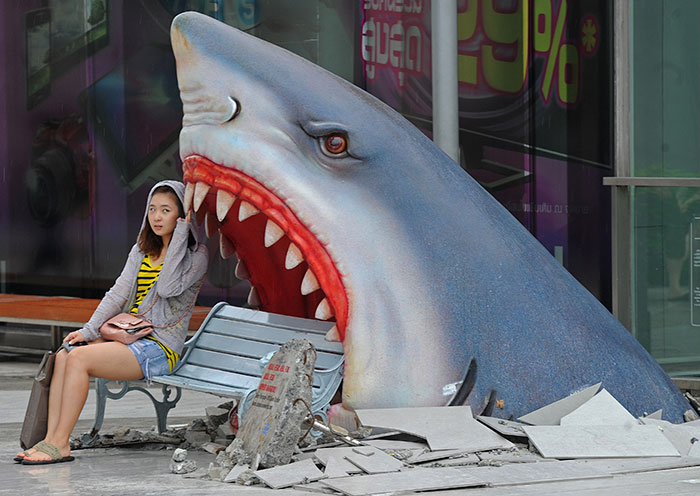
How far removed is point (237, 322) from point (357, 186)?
1.32 metres

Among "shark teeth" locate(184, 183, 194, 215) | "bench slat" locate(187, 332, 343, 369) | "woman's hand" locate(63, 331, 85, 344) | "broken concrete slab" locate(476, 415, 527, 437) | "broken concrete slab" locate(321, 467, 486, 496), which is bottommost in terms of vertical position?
"broken concrete slab" locate(321, 467, 486, 496)

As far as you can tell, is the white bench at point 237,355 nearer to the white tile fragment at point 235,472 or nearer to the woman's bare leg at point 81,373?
the woman's bare leg at point 81,373

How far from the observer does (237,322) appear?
626cm

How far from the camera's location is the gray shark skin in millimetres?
5203

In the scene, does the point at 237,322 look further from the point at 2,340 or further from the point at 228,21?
the point at 2,340

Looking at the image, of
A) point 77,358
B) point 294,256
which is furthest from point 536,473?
point 77,358

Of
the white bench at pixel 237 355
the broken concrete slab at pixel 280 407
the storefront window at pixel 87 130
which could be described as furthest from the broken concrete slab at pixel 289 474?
the storefront window at pixel 87 130

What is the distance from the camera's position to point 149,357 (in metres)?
5.69

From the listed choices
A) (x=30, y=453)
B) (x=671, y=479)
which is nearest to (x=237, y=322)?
(x=30, y=453)

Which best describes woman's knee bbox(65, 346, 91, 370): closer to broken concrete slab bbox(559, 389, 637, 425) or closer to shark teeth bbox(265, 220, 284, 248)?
shark teeth bbox(265, 220, 284, 248)

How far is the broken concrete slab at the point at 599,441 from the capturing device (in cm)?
511

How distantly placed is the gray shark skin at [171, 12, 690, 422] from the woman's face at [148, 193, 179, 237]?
348 mm

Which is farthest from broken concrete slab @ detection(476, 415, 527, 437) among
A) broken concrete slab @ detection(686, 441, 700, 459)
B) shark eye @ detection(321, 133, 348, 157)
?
shark eye @ detection(321, 133, 348, 157)

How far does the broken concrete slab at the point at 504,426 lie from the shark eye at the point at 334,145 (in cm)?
131
